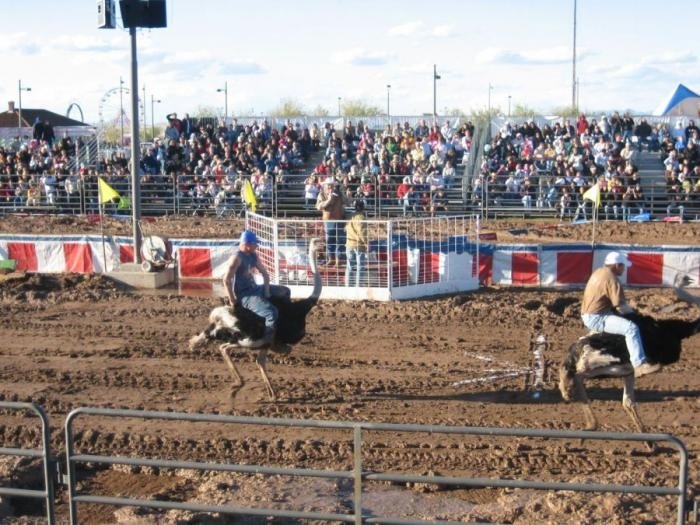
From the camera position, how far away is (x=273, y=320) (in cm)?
1184

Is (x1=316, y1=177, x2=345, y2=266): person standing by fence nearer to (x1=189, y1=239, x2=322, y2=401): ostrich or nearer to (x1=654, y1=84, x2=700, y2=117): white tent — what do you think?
(x1=189, y1=239, x2=322, y2=401): ostrich

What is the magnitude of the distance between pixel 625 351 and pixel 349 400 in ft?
11.1

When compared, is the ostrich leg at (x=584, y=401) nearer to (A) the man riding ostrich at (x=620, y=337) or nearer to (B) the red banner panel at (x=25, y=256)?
(A) the man riding ostrich at (x=620, y=337)

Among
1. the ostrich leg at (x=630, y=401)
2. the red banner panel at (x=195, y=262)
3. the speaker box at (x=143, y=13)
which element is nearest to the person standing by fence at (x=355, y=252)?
the red banner panel at (x=195, y=262)

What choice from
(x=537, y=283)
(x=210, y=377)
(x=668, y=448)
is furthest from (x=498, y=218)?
(x=668, y=448)

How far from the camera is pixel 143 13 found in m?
19.4

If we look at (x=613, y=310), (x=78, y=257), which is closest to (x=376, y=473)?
(x=613, y=310)

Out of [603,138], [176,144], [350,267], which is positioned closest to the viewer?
[350,267]

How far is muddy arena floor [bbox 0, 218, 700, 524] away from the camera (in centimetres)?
869

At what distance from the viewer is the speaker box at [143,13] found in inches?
757

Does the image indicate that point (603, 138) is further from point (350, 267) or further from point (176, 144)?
point (350, 267)

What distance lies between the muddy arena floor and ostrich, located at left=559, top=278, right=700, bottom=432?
1.95ft

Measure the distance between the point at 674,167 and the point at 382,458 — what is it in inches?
938

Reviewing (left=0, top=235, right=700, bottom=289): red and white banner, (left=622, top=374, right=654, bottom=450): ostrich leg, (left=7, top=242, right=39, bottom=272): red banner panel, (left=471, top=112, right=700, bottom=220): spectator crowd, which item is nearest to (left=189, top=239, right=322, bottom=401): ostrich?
(left=622, top=374, right=654, bottom=450): ostrich leg
